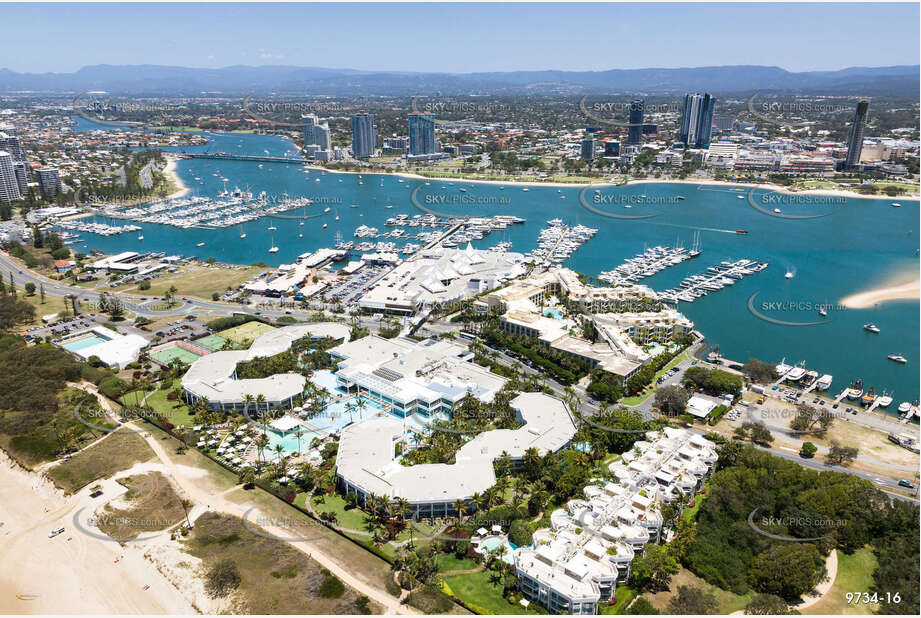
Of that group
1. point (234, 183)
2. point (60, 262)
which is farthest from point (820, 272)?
point (234, 183)

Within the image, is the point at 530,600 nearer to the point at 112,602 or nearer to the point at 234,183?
the point at 112,602

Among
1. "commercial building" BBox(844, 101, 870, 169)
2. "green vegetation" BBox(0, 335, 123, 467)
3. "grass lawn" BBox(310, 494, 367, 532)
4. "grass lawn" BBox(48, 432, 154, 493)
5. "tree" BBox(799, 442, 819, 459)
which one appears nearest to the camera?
"grass lawn" BBox(310, 494, 367, 532)

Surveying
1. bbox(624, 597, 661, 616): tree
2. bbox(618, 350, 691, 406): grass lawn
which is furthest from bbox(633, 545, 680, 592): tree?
bbox(618, 350, 691, 406): grass lawn

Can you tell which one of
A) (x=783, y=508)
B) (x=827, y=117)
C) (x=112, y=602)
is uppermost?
(x=827, y=117)

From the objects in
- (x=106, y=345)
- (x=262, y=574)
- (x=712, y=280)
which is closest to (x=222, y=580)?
(x=262, y=574)

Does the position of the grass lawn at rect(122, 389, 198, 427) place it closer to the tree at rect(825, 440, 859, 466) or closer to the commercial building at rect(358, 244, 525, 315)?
the commercial building at rect(358, 244, 525, 315)

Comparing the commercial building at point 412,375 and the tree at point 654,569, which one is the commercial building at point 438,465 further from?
the tree at point 654,569

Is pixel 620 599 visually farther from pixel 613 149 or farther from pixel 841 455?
pixel 613 149

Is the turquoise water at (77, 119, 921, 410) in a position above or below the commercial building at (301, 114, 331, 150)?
below
